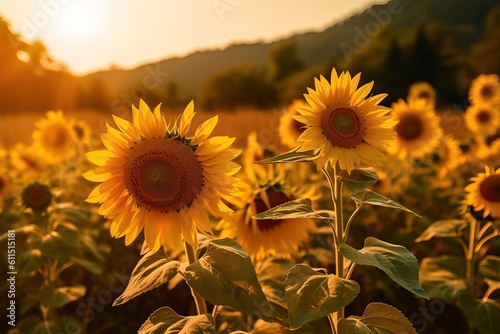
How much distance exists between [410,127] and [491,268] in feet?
8.82

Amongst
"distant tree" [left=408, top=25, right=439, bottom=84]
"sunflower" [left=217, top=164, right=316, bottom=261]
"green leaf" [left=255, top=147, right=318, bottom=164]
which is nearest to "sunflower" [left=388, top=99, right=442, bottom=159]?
"sunflower" [left=217, top=164, right=316, bottom=261]

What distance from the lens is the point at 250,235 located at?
9.41 feet

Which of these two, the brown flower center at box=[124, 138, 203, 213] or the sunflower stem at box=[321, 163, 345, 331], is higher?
the brown flower center at box=[124, 138, 203, 213]

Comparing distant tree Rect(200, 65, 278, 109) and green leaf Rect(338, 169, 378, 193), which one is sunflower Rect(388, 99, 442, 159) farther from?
distant tree Rect(200, 65, 278, 109)

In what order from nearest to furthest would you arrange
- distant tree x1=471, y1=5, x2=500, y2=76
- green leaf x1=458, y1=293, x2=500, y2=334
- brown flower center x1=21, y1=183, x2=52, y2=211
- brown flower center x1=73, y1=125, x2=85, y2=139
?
green leaf x1=458, y1=293, x2=500, y2=334 < brown flower center x1=21, y1=183, x2=52, y2=211 < brown flower center x1=73, y1=125, x2=85, y2=139 < distant tree x1=471, y1=5, x2=500, y2=76

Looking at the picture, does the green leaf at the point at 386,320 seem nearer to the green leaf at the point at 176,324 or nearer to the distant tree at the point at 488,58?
the green leaf at the point at 176,324

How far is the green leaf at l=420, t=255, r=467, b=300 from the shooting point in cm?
280

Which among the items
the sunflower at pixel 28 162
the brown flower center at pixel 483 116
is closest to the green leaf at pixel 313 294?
the sunflower at pixel 28 162

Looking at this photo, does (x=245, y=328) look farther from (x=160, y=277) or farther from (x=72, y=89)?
(x=72, y=89)

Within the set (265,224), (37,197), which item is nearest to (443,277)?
(265,224)

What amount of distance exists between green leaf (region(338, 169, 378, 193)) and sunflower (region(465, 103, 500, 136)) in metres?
5.48

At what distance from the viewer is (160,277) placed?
1.87 m

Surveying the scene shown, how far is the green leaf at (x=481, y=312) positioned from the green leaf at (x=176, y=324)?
5.48 ft

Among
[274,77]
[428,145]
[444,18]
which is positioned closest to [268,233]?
[428,145]
